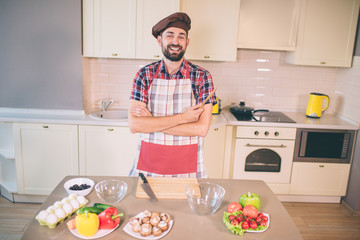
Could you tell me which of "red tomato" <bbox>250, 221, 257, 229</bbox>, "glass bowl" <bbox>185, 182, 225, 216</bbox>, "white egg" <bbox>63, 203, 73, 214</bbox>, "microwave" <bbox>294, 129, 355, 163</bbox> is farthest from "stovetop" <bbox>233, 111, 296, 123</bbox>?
"white egg" <bbox>63, 203, 73, 214</bbox>

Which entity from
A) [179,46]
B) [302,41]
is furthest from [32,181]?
[302,41]

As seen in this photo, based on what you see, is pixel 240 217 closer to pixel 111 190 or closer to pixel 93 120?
pixel 111 190

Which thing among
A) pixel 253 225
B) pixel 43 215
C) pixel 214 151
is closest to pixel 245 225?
pixel 253 225

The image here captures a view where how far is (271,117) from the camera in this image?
12.8ft

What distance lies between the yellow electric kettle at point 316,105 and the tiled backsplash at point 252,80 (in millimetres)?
283

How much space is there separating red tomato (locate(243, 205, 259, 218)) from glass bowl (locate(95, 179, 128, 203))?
2.08ft

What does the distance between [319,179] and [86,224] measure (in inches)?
122

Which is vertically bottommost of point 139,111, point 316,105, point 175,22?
point 316,105

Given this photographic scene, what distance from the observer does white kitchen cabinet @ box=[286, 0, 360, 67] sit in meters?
3.62

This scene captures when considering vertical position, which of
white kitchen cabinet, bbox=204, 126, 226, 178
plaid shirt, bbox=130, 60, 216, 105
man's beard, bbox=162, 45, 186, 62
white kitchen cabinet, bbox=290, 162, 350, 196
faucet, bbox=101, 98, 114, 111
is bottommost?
white kitchen cabinet, bbox=290, 162, 350, 196

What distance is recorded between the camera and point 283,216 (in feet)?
5.49

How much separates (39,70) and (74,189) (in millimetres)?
2092

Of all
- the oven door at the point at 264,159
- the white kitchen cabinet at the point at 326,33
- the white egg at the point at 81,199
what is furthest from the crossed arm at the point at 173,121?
the white kitchen cabinet at the point at 326,33

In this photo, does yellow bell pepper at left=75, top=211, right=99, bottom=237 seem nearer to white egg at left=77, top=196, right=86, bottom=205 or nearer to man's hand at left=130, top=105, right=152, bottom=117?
white egg at left=77, top=196, right=86, bottom=205
